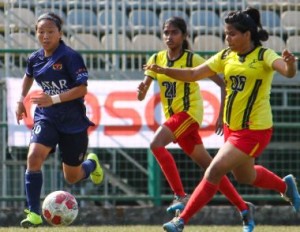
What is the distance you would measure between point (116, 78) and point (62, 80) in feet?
15.3

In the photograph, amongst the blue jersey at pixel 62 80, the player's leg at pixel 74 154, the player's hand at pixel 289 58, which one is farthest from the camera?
the player's leg at pixel 74 154

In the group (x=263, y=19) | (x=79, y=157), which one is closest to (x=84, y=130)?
(x=79, y=157)

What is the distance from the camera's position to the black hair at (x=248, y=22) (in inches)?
360

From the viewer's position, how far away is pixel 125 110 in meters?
13.6

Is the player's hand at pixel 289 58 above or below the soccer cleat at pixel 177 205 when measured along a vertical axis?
above

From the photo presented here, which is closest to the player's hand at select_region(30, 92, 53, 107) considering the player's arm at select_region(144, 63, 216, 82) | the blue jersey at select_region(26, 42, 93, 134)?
the blue jersey at select_region(26, 42, 93, 134)

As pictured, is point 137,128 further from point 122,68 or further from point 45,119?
point 45,119

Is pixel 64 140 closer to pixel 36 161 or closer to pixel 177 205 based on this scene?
pixel 36 161

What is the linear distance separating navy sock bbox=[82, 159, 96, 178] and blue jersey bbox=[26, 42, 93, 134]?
2.91 ft

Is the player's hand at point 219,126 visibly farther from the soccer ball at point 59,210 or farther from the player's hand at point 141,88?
the soccer ball at point 59,210

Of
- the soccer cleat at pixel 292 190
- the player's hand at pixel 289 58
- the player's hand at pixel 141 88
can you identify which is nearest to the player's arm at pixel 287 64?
the player's hand at pixel 289 58

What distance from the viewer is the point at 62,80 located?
10125mm

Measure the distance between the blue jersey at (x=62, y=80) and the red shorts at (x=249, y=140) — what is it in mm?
1628

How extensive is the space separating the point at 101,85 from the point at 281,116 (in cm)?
249
